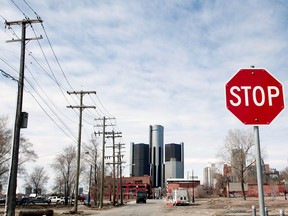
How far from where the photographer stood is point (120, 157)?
223ft

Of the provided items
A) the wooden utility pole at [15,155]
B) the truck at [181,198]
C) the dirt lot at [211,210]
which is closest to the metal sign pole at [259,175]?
the wooden utility pole at [15,155]

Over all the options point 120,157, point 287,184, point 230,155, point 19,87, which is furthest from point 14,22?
point 287,184

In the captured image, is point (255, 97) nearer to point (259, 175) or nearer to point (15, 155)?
point (259, 175)

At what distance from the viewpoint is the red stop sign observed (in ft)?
12.5

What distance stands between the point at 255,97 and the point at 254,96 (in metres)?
0.02

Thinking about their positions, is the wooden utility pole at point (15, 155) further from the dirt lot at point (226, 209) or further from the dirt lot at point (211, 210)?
the dirt lot at point (226, 209)

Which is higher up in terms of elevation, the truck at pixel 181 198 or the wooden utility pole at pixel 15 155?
the wooden utility pole at pixel 15 155

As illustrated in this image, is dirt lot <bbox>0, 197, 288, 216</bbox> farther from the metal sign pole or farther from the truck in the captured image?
the metal sign pole

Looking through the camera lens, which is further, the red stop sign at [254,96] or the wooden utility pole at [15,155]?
the wooden utility pole at [15,155]

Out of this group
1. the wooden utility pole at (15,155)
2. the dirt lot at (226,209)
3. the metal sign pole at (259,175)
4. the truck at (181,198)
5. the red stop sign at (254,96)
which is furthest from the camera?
the truck at (181,198)

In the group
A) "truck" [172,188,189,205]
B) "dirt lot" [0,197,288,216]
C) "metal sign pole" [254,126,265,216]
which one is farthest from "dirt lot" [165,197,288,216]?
"metal sign pole" [254,126,265,216]

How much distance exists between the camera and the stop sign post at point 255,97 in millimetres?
3820

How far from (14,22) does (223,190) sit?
109 metres

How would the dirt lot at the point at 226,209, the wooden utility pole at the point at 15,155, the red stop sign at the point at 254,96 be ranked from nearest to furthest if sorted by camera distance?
the red stop sign at the point at 254,96 < the wooden utility pole at the point at 15,155 < the dirt lot at the point at 226,209
